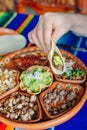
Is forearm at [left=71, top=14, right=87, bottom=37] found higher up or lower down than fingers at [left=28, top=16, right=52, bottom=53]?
higher up

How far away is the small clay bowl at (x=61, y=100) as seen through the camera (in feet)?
2.60

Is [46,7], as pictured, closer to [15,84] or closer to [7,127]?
[15,84]

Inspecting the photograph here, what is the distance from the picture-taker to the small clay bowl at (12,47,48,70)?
0.99 metres

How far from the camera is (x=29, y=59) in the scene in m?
1.02

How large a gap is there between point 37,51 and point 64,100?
28 centimetres

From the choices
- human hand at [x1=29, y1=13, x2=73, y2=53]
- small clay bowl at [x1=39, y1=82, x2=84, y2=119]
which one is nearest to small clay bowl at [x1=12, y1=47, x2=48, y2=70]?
human hand at [x1=29, y1=13, x2=73, y2=53]

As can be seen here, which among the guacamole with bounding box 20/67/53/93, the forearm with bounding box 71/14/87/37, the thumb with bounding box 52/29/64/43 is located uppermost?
the forearm with bounding box 71/14/87/37

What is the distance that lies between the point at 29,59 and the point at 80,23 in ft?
0.88

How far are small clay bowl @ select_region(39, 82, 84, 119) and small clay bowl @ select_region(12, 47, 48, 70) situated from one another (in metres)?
0.14

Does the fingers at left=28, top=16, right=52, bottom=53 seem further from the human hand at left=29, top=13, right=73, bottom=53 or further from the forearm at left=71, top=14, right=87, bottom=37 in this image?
the forearm at left=71, top=14, right=87, bottom=37

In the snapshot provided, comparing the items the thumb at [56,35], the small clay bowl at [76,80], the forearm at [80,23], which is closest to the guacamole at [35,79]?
the small clay bowl at [76,80]

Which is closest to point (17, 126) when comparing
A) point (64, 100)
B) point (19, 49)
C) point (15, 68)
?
point (64, 100)

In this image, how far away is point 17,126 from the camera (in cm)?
75

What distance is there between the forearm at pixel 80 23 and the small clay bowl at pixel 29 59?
7.8 inches
